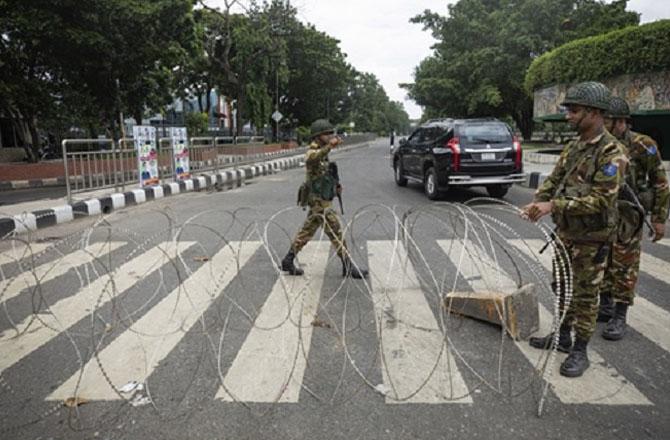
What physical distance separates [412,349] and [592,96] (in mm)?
2059

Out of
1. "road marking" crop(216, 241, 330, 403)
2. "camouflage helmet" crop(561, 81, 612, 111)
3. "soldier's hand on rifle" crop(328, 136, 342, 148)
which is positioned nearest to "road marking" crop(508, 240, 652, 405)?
"camouflage helmet" crop(561, 81, 612, 111)

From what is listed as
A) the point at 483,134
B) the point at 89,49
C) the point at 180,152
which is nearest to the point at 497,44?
the point at 483,134

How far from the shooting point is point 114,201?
10312 millimetres

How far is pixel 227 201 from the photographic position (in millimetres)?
11000

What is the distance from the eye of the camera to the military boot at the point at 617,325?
140 inches

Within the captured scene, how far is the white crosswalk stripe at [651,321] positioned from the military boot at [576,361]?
2.63ft

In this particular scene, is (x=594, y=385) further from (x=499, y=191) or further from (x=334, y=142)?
(x=499, y=191)

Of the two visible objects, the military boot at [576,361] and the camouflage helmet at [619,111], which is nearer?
the military boot at [576,361]

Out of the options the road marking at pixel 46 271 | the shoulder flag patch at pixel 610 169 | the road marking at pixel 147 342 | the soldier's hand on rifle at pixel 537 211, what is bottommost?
the road marking at pixel 147 342

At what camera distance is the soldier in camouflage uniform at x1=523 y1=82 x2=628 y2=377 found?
9.30 ft

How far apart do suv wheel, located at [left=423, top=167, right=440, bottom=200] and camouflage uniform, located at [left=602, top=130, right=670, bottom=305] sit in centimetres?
654

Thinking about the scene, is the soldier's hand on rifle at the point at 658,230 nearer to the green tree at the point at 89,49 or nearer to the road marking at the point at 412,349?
the road marking at the point at 412,349

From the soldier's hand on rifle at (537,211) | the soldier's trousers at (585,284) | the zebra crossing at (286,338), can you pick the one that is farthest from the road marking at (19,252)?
the soldier's trousers at (585,284)

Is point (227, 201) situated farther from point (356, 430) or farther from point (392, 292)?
point (356, 430)
